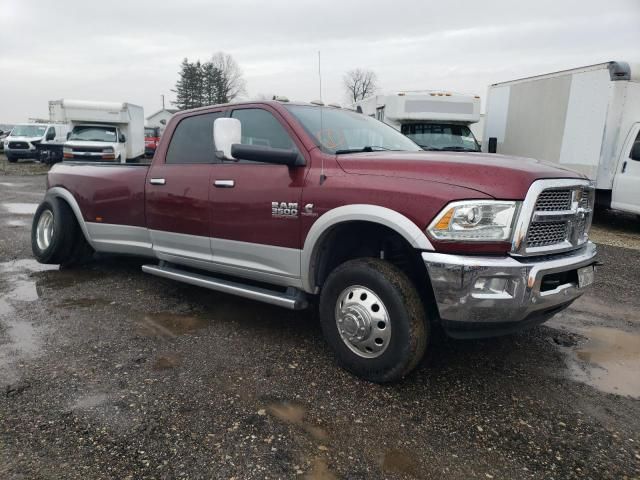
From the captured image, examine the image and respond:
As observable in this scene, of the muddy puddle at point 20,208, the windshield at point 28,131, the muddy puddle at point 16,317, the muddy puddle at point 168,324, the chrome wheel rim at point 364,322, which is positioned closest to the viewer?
the chrome wheel rim at point 364,322

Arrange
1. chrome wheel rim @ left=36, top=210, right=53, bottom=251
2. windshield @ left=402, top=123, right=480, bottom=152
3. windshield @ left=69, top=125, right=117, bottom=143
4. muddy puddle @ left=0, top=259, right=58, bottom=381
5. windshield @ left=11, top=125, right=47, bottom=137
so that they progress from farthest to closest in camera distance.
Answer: windshield @ left=11, top=125, right=47, bottom=137, windshield @ left=69, top=125, right=117, bottom=143, windshield @ left=402, top=123, right=480, bottom=152, chrome wheel rim @ left=36, top=210, right=53, bottom=251, muddy puddle @ left=0, top=259, right=58, bottom=381

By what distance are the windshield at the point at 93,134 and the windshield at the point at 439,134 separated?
507 inches

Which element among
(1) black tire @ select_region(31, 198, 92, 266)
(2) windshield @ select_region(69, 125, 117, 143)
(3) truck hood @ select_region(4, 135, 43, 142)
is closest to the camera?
(1) black tire @ select_region(31, 198, 92, 266)

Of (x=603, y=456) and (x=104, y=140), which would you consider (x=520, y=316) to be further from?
(x=104, y=140)

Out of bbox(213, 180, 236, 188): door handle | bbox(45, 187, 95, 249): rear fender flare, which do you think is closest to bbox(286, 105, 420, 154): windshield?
bbox(213, 180, 236, 188): door handle

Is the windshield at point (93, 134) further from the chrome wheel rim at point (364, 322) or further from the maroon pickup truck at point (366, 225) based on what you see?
the chrome wheel rim at point (364, 322)

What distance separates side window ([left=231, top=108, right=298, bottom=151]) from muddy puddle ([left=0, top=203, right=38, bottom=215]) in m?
8.16

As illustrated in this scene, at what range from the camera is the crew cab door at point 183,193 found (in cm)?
425

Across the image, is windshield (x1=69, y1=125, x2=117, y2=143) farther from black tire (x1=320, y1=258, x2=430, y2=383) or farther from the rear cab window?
black tire (x1=320, y1=258, x2=430, y2=383)

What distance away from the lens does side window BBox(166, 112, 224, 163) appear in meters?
4.39

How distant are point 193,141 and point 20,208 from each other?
8.42 m

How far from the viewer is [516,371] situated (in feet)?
11.5

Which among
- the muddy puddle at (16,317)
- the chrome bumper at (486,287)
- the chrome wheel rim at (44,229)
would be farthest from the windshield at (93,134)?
the chrome bumper at (486,287)

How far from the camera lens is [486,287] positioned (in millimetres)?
2756
